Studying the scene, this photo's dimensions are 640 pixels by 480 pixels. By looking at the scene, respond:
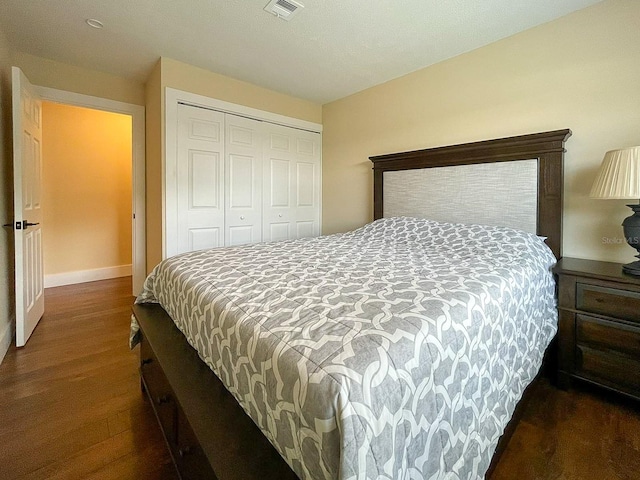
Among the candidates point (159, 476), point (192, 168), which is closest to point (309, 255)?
point (159, 476)

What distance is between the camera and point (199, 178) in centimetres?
293

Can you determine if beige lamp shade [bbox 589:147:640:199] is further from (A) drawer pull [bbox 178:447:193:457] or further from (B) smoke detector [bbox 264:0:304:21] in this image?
(A) drawer pull [bbox 178:447:193:457]

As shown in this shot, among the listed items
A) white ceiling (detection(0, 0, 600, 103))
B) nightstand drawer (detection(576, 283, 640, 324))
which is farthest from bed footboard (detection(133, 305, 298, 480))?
white ceiling (detection(0, 0, 600, 103))

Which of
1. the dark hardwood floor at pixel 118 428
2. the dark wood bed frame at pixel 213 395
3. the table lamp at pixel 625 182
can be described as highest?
the table lamp at pixel 625 182

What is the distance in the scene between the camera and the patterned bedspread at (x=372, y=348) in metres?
0.64

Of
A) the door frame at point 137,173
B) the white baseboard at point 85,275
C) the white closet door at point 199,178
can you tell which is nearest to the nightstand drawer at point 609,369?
the white closet door at point 199,178

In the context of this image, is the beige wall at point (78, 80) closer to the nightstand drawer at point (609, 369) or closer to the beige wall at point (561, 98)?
the beige wall at point (561, 98)

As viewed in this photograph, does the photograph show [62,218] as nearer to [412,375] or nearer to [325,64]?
[325,64]

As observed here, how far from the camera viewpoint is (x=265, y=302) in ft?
3.37

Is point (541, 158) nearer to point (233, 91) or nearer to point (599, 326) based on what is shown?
point (599, 326)

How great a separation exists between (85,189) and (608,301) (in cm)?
538

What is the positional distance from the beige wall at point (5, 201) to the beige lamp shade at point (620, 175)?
12.6 feet

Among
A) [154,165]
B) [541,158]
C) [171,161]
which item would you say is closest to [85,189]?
[154,165]

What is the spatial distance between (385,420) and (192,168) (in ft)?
9.20
